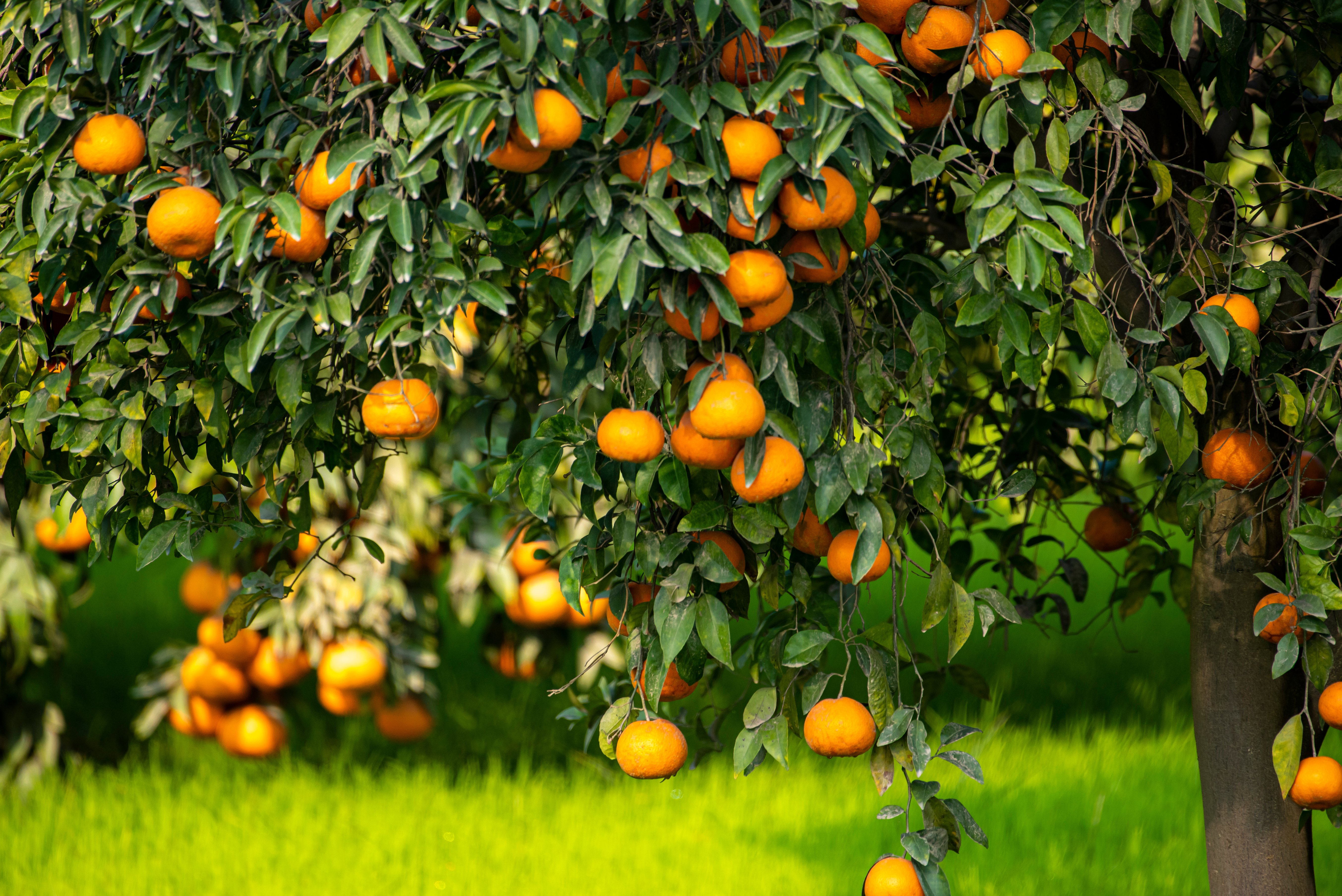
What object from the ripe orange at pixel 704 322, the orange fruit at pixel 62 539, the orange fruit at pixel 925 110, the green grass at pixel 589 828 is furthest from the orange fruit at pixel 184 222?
the green grass at pixel 589 828

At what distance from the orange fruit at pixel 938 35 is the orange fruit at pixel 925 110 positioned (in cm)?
11

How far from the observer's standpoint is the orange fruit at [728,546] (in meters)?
1.41

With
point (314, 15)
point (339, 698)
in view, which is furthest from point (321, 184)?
point (339, 698)

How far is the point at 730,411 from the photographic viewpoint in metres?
1.18

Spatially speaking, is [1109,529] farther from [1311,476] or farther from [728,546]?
[728,546]

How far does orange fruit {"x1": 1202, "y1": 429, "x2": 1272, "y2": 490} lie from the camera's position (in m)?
1.71

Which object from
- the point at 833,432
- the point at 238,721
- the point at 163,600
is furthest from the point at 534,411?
the point at 163,600

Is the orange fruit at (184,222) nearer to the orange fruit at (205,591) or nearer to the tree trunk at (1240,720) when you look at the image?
the tree trunk at (1240,720)

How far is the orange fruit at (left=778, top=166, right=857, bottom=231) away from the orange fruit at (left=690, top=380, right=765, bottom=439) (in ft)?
0.55

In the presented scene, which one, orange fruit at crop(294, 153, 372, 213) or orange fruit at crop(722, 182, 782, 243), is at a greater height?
orange fruit at crop(294, 153, 372, 213)

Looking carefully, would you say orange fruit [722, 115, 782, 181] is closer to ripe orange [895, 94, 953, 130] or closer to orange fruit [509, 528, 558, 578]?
ripe orange [895, 94, 953, 130]

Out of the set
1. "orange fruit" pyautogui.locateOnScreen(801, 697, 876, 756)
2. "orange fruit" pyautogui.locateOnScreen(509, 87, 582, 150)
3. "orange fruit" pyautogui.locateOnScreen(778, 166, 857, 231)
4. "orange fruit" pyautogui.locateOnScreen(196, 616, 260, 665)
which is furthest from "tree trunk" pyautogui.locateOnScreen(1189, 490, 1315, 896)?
"orange fruit" pyautogui.locateOnScreen(196, 616, 260, 665)

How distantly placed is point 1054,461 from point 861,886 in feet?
4.51

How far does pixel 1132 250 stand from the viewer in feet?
5.45
